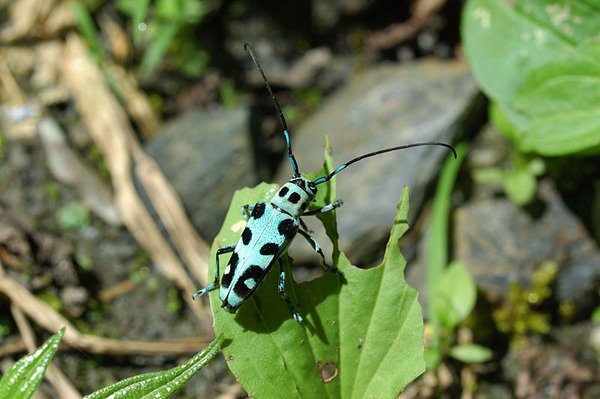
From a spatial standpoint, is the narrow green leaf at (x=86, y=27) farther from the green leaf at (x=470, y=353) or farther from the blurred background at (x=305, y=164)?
the green leaf at (x=470, y=353)

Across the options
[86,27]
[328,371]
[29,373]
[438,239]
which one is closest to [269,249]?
[328,371]

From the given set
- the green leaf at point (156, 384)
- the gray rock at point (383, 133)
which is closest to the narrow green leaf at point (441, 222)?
the gray rock at point (383, 133)

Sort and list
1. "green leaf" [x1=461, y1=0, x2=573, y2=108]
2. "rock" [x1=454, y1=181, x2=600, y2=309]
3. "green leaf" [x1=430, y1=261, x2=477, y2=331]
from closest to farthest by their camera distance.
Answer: "green leaf" [x1=430, y1=261, x2=477, y2=331] → "green leaf" [x1=461, y1=0, x2=573, y2=108] → "rock" [x1=454, y1=181, x2=600, y2=309]

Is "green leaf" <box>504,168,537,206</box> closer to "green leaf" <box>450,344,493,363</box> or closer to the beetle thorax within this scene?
"green leaf" <box>450,344,493,363</box>

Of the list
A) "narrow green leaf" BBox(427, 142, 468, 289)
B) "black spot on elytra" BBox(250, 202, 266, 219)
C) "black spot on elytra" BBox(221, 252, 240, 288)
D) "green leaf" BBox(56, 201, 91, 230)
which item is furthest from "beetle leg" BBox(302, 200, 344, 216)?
"green leaf" BBox(56, 201, 91, 230)

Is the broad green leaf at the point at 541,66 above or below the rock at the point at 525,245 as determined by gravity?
above

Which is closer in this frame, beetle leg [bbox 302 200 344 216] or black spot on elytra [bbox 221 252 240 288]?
black spot on elytra [bbox 221 252 240 288]
